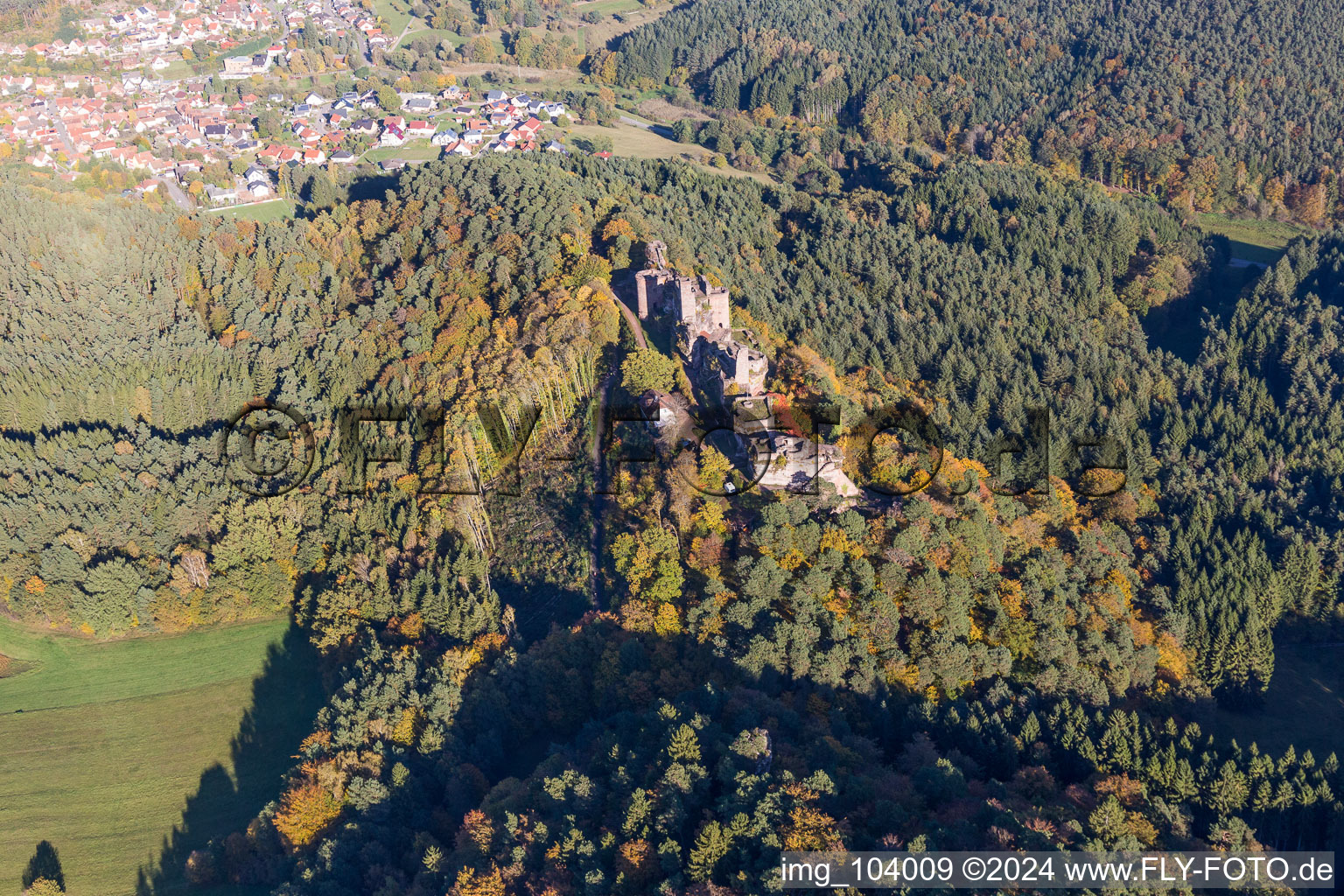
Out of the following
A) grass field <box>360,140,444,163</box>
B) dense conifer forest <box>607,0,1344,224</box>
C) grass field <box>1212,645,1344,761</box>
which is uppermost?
dense conifer forest <box>607,0,1344,224</box>

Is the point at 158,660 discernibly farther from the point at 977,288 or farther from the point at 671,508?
the point at 977,288

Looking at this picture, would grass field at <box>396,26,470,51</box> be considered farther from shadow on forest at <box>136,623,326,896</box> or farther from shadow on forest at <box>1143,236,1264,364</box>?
shadow on forest at <box>136,623,326,896</box>

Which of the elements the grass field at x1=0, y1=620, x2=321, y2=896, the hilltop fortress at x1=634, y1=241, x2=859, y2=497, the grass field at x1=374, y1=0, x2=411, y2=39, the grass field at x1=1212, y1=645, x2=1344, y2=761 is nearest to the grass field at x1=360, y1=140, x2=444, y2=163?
the grass field at x1=374, y1=0, x2=411, y2=39

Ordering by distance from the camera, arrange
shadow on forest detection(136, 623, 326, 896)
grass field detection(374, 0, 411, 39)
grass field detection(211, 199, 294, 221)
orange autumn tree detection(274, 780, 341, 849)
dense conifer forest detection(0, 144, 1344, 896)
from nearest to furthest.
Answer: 1. dense conifer forest detection(0, 144, 1344, 896)
2. orange autumn tree detection(274, 780, 341, 849)
3. shadow on forest detection(136, 623, 326, 896)
4. grass field detection(211, 199, 294, 221)
5. grass field detection(374, 0, 411, 39)

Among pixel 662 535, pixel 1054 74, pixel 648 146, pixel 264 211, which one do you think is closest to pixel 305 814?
pixel 662 535

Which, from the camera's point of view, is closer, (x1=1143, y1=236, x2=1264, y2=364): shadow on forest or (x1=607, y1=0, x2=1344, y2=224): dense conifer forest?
(x1=1143, y1=236, x2=1264, y2=364): shadow on forest

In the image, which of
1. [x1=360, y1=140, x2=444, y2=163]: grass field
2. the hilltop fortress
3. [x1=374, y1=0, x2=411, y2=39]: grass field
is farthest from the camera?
[x1=374, y1=0, x2=411, y2=39]: grass field

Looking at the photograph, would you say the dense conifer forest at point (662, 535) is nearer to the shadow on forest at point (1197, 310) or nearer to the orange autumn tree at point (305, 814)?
the orange autumn tree at point (305, 814)
